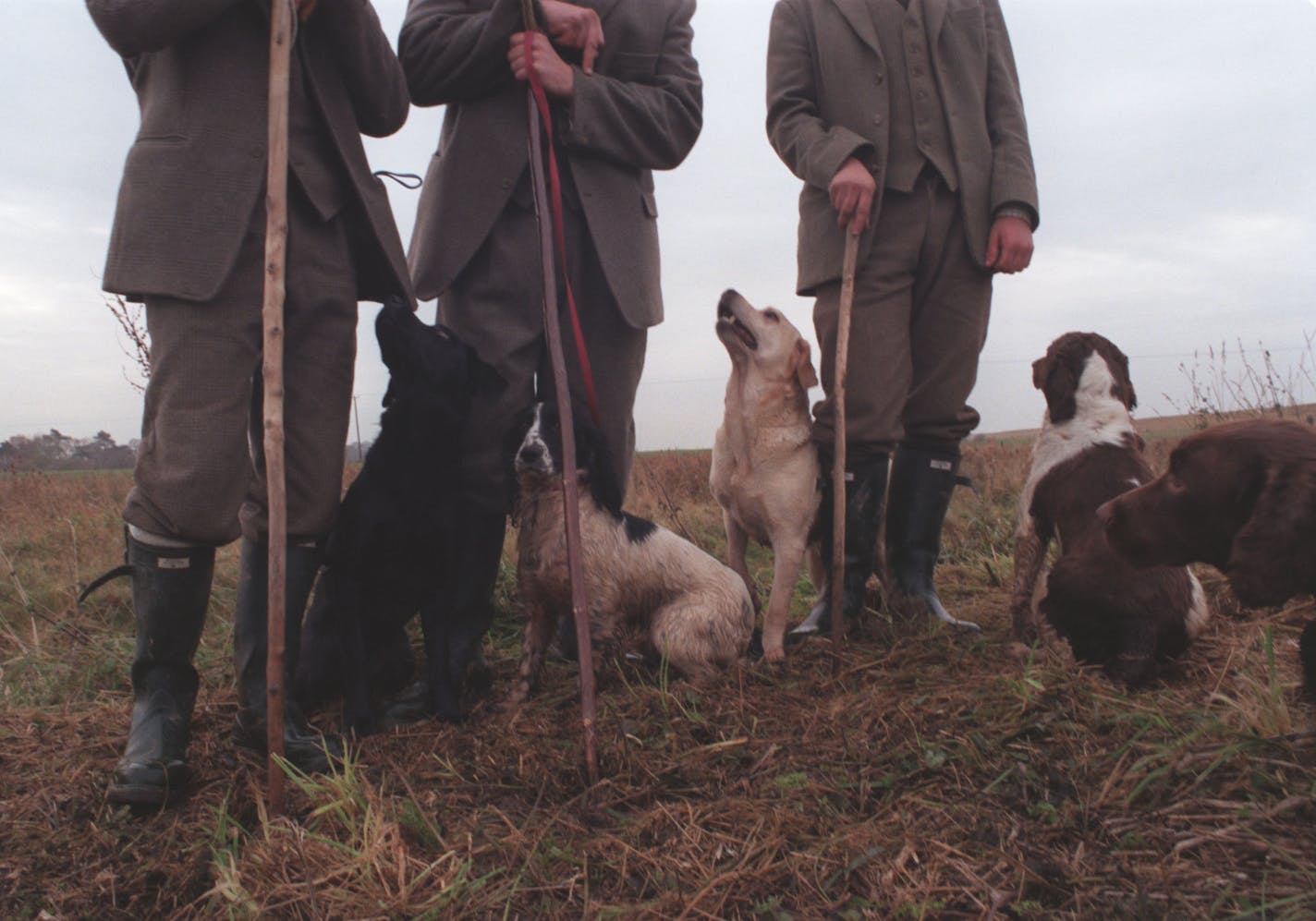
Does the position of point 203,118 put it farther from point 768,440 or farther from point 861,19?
point 861,19

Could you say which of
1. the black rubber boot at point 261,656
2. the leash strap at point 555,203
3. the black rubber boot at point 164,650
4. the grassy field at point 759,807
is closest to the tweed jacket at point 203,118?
the leash strap at point 555,203

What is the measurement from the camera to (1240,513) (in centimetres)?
234

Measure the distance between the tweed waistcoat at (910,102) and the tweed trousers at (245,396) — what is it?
230 centimetres

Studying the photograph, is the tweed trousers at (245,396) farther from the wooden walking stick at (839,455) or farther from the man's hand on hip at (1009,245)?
the man's hand on hip at (1009,245)

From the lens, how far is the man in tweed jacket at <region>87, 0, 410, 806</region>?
240cm

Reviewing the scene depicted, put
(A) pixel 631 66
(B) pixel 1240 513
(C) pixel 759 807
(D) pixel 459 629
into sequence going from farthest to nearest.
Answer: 1. (A) pixel 631 66
2. (D) pixel 459 629
3. (B) pixel 1240 513
4. (C) pixel 759 807

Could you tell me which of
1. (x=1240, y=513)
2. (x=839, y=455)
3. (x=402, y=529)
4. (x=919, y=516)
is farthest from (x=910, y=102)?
(x=402, y=529)

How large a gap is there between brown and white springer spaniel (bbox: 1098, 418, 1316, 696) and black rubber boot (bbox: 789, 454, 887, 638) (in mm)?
1242

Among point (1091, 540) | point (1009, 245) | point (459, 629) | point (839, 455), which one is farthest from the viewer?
point (1009, 245)

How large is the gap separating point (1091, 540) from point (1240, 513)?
2.63ft

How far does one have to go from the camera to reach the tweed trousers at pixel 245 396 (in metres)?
2.41

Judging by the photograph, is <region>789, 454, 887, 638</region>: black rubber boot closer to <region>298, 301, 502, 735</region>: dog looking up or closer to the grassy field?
the grassy field

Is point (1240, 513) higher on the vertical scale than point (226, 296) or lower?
lower

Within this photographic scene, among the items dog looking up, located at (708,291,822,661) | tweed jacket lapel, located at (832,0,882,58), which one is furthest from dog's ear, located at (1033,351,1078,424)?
tweed jacket lapel, located at (832,0,882,58)
